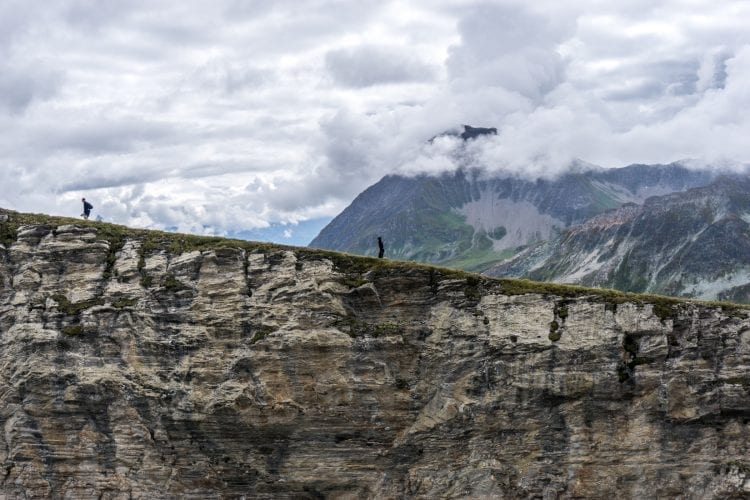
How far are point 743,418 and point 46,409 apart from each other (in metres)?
46.4

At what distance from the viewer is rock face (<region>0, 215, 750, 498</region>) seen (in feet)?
149

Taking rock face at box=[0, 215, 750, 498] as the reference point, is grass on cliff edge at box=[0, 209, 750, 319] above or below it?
above

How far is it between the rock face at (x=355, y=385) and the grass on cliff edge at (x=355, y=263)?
6.9 inches

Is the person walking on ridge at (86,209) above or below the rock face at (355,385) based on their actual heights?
above

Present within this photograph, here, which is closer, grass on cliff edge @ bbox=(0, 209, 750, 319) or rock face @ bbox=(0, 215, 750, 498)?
rock face @ bbox=(0, 215, 750, 498)

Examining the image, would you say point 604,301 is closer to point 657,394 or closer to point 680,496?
point 657,394

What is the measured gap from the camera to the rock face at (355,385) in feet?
149

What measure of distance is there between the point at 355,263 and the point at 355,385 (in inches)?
335

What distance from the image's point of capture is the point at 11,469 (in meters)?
47.8

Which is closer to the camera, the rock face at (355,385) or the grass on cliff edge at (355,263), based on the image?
the rock face at (355,385)

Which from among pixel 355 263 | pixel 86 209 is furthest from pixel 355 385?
pixel 86 209

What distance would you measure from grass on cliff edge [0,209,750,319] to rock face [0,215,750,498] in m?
0.17

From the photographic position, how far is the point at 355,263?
161ft

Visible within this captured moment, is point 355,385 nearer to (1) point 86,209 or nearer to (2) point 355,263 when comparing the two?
(2) point 355,263
